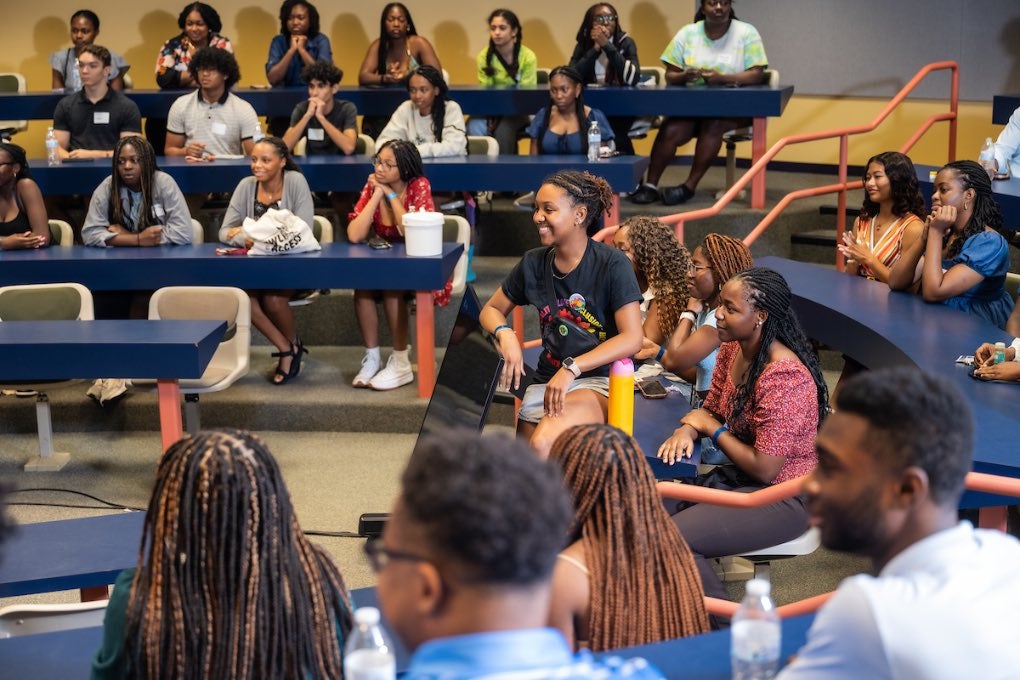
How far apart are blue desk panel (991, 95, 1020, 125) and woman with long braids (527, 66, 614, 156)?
2.25 meters

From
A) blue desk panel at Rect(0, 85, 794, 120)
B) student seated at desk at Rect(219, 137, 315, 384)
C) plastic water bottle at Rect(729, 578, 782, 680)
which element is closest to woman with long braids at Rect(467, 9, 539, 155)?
blue desk panel at Rect(0, 85, 794, 120)

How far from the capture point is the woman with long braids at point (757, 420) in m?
3.40

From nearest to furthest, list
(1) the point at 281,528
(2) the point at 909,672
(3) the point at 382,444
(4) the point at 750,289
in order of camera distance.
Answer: (2) the point at 909,672, (1) the point at 281,528, (4) the point at 750,289, (3) the point at 382,444

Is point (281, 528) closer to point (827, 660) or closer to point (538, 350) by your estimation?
point (827, 660)

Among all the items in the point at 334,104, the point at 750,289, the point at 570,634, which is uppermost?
the point at 334,104

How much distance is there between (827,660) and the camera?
5.55ft

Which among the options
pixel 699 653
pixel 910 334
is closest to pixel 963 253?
pixel 910 334

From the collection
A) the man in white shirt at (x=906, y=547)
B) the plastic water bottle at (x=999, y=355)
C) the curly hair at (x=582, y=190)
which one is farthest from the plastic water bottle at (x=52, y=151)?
the man in white shirt at (x=906, y=547)

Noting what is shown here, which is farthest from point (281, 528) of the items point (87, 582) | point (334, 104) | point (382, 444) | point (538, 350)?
point (334, 104)

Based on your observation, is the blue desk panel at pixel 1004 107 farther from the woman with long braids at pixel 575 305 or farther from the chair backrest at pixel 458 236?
the woman with long braids at pixel 575 305

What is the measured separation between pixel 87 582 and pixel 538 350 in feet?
6.63

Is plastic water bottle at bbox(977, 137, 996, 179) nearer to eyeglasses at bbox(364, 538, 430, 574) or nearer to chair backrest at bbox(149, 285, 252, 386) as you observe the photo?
chair backrest at bbox(149, 285, 252, 386)

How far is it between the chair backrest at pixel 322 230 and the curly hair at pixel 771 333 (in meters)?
3.03

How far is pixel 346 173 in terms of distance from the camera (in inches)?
269
